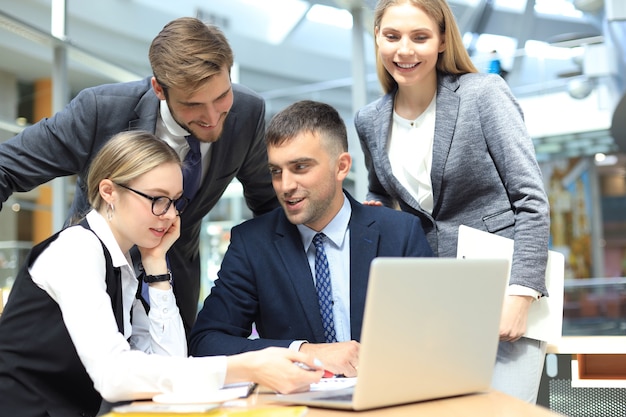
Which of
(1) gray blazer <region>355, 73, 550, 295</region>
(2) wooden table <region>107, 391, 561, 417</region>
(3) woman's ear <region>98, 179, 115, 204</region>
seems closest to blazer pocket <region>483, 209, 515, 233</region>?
(1) gray blazer <region>355, 73, 550, 295</region>

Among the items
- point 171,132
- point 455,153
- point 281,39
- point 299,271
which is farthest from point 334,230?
point 281,39

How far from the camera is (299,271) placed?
2006 millimetres

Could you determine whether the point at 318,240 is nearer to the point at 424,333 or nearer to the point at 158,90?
the point at 158,90

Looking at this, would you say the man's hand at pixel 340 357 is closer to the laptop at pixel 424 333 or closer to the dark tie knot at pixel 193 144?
the laptop at pixel 424 333

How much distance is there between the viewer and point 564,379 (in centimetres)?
236

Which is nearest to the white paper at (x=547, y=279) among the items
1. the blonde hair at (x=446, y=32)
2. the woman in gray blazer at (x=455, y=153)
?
the woman in gray blazer at (x=455, y=153)

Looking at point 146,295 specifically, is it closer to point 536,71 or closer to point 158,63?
point 158,63

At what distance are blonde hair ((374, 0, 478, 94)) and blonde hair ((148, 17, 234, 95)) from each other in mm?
464

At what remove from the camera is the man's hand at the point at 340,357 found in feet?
5.40

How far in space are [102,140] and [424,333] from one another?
55.8 inches

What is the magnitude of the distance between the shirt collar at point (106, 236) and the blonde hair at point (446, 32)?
3.24ft

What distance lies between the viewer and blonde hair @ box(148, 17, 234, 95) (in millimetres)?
2037

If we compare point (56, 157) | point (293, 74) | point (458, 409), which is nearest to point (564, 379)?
point (458, 409)

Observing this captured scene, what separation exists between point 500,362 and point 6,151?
1534 millimetres
